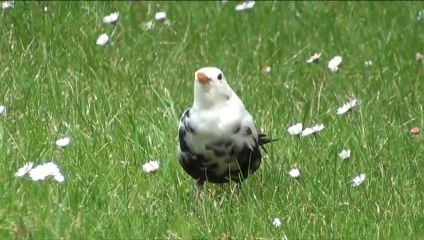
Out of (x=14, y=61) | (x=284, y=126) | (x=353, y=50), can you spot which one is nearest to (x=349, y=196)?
(x=284, y=126)

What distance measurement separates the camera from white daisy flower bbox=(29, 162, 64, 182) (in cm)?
383

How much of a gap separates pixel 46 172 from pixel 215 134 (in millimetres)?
563

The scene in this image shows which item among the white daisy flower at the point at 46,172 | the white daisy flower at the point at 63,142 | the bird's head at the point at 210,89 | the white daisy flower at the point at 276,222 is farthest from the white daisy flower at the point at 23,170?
the white daisy flower at the point at 276,222

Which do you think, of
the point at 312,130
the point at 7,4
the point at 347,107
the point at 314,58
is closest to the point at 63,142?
the point at 312,130

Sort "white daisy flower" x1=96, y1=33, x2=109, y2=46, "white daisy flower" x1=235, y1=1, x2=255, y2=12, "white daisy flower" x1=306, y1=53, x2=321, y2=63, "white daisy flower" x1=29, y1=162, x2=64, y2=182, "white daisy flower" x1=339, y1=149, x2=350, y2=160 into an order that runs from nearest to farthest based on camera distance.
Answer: "white daisy flower" x1=29, y1=162, x2=64, y2=182, "white daisy flower" x1=339, y1=149, x2=350, y2=160, "white daisy flower" x1=96, y1=33, x2=109, y2=46, "white daisy flower" x1=306, y1=53, x2=321, y2=63, "white daisy flower" x1=235, y1=1, x2=255, y2=12

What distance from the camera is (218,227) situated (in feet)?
12.7

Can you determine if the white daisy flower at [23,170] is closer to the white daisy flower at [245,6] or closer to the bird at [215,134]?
the bird at [215,134]

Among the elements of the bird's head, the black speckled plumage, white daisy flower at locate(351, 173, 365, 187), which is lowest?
white daisy flower at locate(351, 173, 365, 187)

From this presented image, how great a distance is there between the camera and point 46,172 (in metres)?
3.87

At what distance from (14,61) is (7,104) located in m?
0.42

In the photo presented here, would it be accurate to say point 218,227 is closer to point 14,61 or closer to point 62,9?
point 14,61

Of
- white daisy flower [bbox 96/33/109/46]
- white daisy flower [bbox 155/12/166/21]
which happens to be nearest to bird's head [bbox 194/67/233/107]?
white daisy flower [bbox 96/33/109/46]

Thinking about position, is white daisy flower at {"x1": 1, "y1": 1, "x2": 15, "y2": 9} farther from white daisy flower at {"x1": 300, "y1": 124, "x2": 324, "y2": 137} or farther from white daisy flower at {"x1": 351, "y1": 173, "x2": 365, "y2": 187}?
white daisy flower at {"x1": 351, "y1": 173, "x2": 365, "y2": 187}

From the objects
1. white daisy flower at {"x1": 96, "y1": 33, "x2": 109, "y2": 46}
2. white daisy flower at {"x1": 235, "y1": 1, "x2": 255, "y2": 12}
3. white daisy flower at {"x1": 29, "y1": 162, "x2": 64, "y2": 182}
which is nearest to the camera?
white daisy flower at {"x1": 29, "y1": 162, "x2": 64, "y2": 182}
